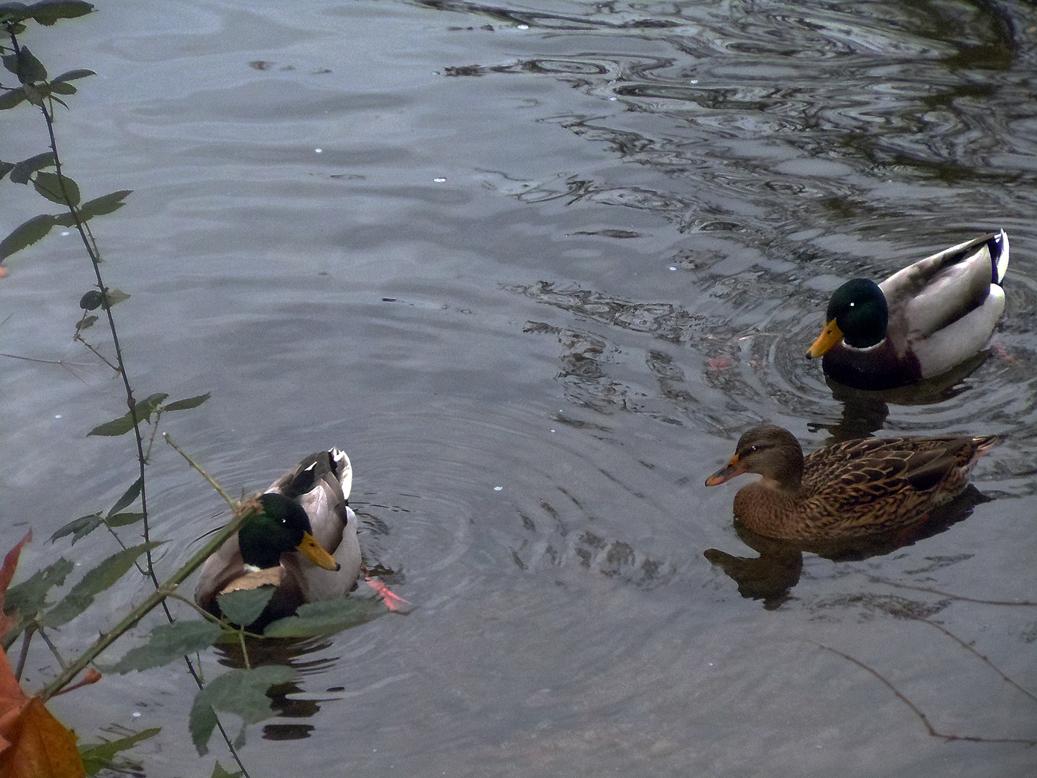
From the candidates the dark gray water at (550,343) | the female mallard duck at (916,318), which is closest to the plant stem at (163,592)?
the dark gray water at (550,343)

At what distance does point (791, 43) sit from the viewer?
11.9 metres

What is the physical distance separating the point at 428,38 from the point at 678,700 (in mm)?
8484

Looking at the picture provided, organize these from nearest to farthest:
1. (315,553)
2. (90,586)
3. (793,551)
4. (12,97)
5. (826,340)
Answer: (90,586) < (12,97) < (315,553) < (793,551) < (826,340)

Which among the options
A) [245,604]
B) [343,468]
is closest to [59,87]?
[245,604]

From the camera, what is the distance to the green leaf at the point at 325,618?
1.80m

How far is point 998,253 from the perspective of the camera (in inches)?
316

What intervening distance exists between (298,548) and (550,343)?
2211 mm

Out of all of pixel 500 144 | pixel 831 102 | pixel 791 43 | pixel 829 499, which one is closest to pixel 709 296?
pixel 829 499

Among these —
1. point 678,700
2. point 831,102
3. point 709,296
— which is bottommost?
point 678,700

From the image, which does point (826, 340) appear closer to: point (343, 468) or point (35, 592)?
point (343, 468)

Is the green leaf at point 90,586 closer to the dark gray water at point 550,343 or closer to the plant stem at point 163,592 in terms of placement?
the plant stem at point 163,592

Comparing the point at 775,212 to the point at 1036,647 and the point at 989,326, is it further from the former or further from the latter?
the point at 1036,647

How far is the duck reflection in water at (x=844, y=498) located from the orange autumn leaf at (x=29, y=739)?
176 inches

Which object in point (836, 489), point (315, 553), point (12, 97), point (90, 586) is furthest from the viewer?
point (836, 489)
